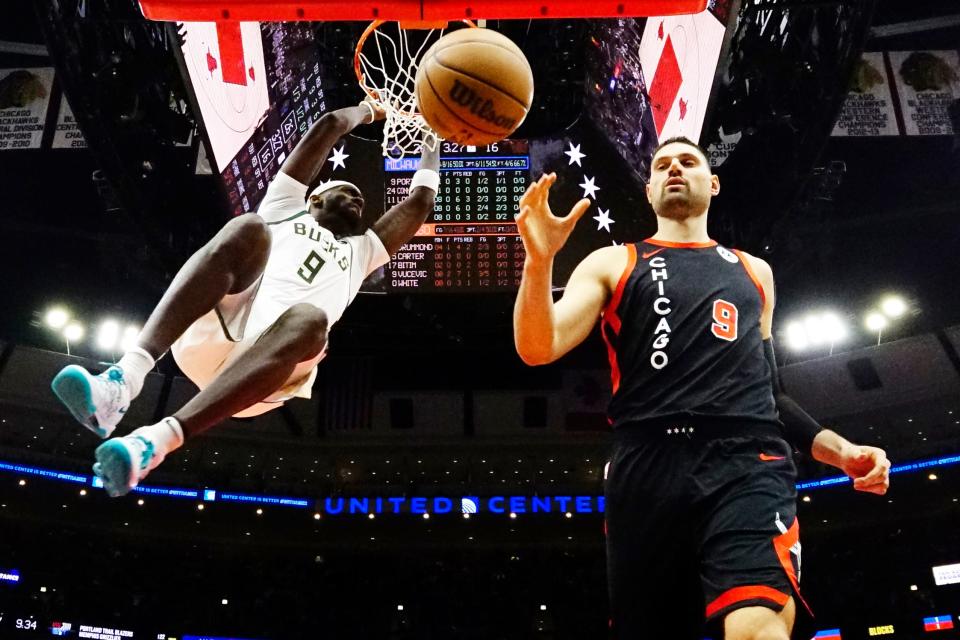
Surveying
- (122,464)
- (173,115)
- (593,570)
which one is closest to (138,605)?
(593,570)

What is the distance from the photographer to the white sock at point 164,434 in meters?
2.78

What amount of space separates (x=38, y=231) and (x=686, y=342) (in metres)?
12.9

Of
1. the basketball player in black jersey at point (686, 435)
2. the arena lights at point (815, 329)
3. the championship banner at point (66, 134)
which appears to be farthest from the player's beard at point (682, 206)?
the arena lights at point (815, 329)

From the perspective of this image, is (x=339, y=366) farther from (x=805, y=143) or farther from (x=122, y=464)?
(x=122, y=464)

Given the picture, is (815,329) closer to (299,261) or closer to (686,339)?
(299,261)

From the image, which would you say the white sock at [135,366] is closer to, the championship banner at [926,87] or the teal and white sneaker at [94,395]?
the teal and white sneaker at [94,395]

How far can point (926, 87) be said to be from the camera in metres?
10.6

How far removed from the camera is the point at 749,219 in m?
9.05

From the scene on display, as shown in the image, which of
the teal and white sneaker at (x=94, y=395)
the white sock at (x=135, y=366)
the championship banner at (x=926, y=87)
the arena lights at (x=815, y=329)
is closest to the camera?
the teal and white sneaker at (x=94, y=395)

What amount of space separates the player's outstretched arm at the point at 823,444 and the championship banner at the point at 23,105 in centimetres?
1058

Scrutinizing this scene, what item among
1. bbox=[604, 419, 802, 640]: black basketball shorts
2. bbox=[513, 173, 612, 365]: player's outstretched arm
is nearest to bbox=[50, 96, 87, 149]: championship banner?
bbox=[513, 173, 612, 365]: player's outstretched arm

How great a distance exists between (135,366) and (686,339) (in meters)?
1.90

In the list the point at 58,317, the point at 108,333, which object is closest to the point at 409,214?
the point at 108,333

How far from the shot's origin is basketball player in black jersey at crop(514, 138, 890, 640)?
210 cm
